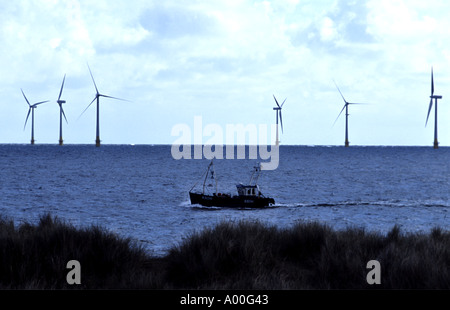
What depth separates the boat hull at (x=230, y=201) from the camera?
6425 centimetres

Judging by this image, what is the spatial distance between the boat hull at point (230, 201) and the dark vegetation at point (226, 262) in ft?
150

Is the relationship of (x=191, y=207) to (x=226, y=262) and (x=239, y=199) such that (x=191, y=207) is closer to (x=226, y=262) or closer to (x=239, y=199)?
(x=239, y=199)

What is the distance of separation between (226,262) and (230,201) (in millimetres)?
50541

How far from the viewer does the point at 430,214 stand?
184ft

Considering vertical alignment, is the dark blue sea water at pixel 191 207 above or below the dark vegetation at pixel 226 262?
below

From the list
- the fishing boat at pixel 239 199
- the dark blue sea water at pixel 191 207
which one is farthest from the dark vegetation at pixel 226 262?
the fishing boat at pixel 239 199

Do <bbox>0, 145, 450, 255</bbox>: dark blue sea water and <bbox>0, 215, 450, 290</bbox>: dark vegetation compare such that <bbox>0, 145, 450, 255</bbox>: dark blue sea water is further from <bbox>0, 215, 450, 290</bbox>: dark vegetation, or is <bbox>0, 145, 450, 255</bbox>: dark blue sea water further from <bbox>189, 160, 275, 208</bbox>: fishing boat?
<bbox>0, 215, 450, 290</bbox>: dark vegetation

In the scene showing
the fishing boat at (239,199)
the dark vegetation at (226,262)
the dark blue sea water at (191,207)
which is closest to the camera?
A: the dark vegetation at (226,262)

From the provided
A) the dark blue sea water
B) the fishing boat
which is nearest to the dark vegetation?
the dark blue sea water

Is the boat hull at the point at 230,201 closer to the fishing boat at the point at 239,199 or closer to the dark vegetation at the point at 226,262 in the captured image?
the fishing boat at the point at 239,199
